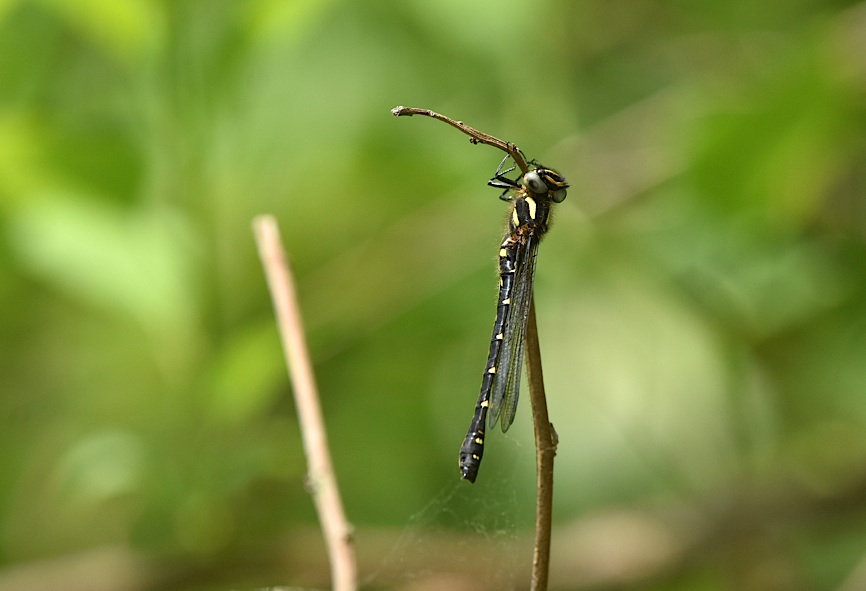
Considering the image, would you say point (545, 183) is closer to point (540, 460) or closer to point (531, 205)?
point (531, 205)

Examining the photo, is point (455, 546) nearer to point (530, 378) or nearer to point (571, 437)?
point (571, 437)

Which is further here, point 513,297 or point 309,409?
point 513,297

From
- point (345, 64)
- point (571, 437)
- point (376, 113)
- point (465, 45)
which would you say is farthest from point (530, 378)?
point (345, 64)

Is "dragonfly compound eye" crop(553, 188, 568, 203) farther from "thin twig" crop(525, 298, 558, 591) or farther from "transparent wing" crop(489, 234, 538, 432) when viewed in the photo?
"thin twig" crop(525, 298, 558, 591)

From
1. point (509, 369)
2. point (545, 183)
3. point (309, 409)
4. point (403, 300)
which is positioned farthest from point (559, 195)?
point (403, 300)

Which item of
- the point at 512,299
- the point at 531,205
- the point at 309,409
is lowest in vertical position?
the point at 309,409

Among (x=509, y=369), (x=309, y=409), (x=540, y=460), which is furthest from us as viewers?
(x=509, y=369)
